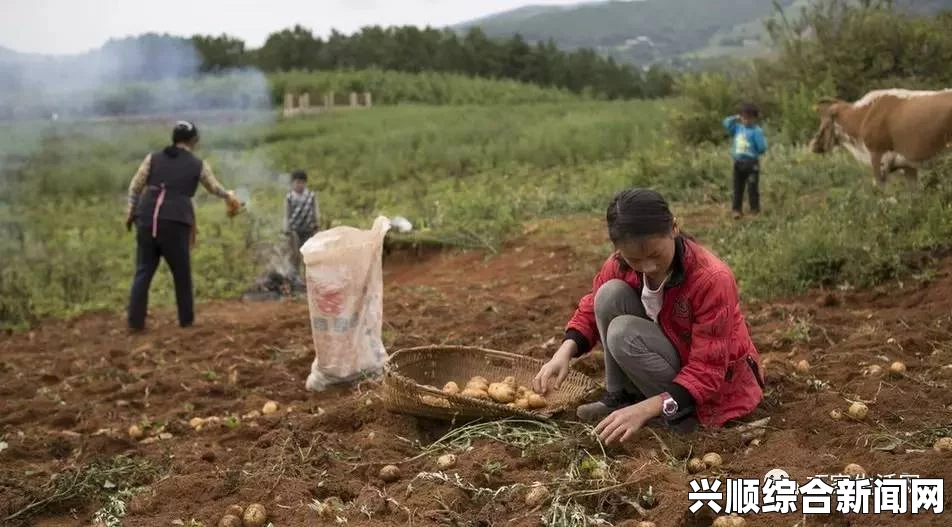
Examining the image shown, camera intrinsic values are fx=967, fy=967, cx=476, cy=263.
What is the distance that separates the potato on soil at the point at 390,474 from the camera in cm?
358

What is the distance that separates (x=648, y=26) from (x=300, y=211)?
10752 centimetres

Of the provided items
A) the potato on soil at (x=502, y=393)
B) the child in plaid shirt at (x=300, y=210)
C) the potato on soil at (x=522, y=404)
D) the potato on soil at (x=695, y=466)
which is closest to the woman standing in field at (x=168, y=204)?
the child in plaid shirt at (x=300, y=210)

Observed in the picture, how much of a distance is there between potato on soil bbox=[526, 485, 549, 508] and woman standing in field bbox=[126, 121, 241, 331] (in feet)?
16.5

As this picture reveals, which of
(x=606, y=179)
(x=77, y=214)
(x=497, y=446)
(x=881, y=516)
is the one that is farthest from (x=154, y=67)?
(x=881, y=516)

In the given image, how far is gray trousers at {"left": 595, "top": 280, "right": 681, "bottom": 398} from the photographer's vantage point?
11.6 ft

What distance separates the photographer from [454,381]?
465cm

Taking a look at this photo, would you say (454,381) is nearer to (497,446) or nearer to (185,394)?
(497,446)

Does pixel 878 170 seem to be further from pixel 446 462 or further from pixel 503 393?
pixel 446 462

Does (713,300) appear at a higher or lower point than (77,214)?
higher

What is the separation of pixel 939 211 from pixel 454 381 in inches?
148

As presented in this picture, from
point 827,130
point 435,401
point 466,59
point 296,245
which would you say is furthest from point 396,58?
point 435,401

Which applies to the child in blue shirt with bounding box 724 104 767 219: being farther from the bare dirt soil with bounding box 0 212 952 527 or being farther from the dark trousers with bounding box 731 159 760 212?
the bare dirt soil with bounding box 0 212 952 527

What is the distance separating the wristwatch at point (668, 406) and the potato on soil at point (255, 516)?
1.41 metres

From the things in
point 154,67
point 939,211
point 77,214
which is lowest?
point 77,214
